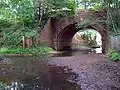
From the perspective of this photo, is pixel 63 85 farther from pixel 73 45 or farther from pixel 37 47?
pixel 73 45

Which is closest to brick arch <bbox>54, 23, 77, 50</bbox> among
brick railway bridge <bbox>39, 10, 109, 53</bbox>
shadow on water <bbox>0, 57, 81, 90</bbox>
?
brick railway bridge <bbox>39, 10, 109, 53</bbox>

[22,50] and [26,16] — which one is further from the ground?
[26,16]

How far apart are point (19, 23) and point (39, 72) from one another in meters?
13.1

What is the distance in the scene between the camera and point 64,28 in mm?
30750

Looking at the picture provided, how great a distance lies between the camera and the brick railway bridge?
27.0m

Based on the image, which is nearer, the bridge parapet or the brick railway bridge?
the brick railway bridge

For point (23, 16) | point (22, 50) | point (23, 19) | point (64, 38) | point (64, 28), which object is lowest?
point (22, 50)

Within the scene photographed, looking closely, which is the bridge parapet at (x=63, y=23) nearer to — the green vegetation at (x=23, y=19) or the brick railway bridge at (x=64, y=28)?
the brick railway bridge at (x=64, y=28)

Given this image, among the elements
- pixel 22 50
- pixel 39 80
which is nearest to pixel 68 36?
pixel 22 50

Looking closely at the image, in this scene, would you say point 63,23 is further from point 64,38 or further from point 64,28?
point 64,38

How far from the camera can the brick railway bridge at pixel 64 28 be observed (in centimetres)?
2705

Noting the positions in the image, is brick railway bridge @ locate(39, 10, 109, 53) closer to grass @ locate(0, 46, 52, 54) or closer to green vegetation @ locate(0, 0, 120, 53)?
green vegetation @ locate(0, 0, 120, 53)

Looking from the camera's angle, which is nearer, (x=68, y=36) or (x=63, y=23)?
(x=63, y=23)

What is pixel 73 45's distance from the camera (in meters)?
38.6
